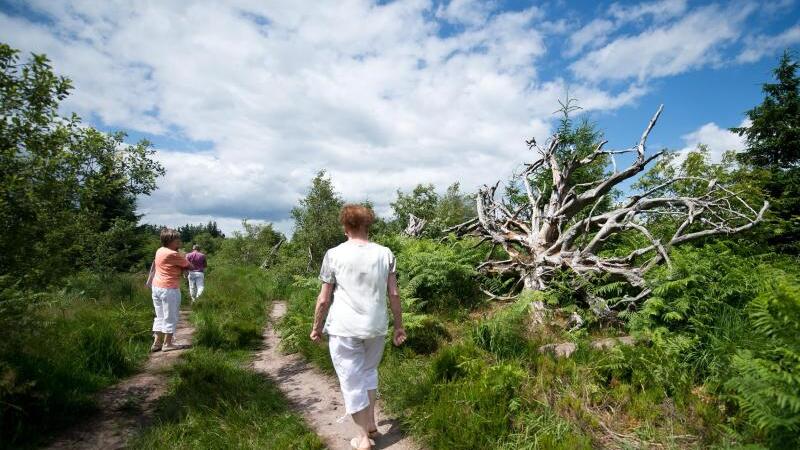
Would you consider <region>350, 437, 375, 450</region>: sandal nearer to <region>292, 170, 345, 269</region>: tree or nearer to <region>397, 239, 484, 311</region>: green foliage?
<region>397, 239, 484, 311</region>: green foliage

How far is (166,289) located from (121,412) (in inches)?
97.8

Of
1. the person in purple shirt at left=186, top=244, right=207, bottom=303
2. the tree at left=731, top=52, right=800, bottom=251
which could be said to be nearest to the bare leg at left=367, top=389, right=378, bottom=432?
the person in purple shirt at left=186, top=244, right=207, bottom=303

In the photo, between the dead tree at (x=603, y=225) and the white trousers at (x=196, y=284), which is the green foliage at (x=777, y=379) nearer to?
the dead tree at (x=603, y=225)

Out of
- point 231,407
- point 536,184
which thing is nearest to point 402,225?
point 536,184

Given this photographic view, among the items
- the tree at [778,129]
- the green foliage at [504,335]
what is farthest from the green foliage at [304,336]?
the tree at [778,129]

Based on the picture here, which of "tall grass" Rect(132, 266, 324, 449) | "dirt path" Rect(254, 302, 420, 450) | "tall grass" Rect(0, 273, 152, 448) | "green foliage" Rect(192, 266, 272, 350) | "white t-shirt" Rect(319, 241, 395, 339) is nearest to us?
"white t-shirt" Rect(319, 241, 395, 339)

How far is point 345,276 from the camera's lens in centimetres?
340

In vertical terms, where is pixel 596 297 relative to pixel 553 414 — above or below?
above

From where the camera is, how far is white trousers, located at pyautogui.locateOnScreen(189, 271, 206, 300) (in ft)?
35.6

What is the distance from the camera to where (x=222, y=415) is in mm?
4039

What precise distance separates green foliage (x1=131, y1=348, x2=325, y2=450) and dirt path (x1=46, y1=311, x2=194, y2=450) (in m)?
0.21

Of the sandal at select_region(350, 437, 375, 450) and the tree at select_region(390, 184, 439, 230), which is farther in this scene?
the tree at select_region(390, 184, 439, 230)

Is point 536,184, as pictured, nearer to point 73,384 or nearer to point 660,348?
point 660,348

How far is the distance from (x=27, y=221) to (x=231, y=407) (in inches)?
112
